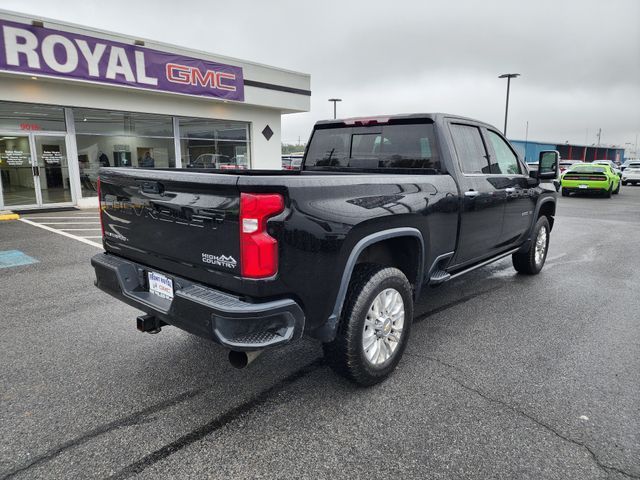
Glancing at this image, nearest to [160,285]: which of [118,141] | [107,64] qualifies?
[107,64]

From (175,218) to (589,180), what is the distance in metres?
21.4

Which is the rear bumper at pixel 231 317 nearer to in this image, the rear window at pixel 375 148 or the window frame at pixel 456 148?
the rear window at pixel 375 148

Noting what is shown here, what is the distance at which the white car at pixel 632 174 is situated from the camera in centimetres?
3041

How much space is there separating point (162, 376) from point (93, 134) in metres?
13.1

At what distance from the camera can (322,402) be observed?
9.62 ft

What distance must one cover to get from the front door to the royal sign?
224cm

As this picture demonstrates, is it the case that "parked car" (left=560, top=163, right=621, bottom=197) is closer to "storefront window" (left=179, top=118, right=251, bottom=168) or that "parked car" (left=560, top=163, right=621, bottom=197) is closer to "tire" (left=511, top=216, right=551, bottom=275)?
"storefront window" (left=179, top=118, right=251, bottom=168)

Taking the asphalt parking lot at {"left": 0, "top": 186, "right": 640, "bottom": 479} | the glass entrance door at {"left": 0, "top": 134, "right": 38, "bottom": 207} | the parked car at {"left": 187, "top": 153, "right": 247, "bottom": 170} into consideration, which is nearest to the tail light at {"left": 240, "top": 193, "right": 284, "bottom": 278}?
the asphalt parking lot at {"left": 0, "top": 186, "right": 640, "bottom": 479}

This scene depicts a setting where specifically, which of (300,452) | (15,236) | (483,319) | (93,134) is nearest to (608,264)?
(483,319)

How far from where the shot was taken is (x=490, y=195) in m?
4.43

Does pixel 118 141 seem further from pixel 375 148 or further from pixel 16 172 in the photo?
pixel 375 148

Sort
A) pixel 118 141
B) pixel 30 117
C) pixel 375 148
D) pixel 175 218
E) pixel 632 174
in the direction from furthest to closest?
pixel 632 174 → pixel 118 141 → pixel 30 117 → pixel 375 148 → pixel 175 218

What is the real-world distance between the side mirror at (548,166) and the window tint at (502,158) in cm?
34

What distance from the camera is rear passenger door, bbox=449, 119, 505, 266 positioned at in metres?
4.05
